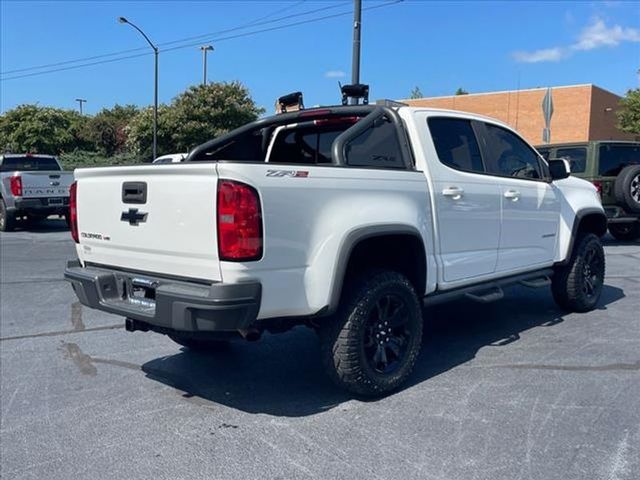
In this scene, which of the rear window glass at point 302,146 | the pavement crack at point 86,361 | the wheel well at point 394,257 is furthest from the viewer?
the rear window glass at point 302,146

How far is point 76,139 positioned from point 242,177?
152 feet

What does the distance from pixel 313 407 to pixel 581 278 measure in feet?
11.8

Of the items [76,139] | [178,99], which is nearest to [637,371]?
[178,99]

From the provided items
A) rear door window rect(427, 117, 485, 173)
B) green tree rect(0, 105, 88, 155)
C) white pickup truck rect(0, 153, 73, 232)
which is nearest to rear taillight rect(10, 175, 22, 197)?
white pickup truck rect(0, 153, 73, 232)

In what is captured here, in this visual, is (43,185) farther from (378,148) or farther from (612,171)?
(612,171)

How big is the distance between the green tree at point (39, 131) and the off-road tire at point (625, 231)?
131ft

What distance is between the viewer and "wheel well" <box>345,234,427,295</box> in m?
4.11

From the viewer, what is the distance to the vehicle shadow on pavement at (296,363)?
13.9ft

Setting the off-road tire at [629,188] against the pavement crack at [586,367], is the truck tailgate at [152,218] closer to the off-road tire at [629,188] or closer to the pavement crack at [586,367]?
the pavement crack at [586,367]

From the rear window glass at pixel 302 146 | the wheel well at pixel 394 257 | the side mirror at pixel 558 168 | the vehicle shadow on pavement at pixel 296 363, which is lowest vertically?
the vehicle shadow on pavement at pixel 296 363

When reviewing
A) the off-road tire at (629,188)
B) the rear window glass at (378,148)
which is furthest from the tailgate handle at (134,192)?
the off-road tire at (629,188)

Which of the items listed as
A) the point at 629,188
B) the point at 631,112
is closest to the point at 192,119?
the point at 631,112

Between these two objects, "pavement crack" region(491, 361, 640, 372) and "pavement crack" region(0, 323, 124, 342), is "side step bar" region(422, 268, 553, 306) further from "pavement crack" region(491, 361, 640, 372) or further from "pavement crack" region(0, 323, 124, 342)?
"pavement crack" region(0, 323, 124, 342)

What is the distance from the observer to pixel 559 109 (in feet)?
109
